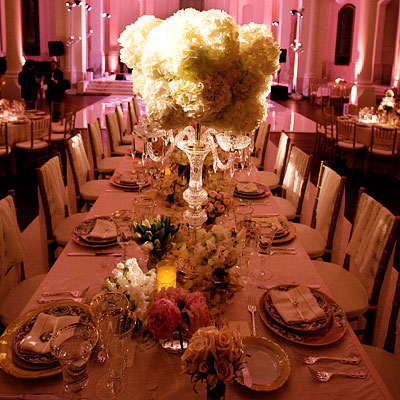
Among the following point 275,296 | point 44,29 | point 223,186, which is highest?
point 44,29

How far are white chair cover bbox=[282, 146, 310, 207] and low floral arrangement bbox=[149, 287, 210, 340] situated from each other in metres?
2.51

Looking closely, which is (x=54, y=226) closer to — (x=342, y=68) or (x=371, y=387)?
(x=371, y=387)

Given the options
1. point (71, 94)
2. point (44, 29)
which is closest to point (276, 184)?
point (71, 94)

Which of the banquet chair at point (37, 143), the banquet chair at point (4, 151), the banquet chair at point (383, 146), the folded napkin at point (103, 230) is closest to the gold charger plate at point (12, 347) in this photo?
the folded napkin at point (103, 230)

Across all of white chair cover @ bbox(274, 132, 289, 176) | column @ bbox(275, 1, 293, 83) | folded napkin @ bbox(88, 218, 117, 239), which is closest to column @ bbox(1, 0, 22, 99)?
white chair cover @ bbox(274, 132, 289, 176)

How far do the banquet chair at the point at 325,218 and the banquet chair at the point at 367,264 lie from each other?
1.09 feet

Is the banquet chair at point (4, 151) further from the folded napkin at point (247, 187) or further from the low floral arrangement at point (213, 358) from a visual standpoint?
the low floral arrangement at point (213, 358)

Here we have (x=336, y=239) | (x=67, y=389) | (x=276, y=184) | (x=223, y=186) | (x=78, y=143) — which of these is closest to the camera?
(x=67, y=389)

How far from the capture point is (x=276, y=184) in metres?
4.66

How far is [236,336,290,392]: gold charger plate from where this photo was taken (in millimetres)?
1456

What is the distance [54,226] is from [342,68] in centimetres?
2004

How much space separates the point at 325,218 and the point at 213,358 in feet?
7.67

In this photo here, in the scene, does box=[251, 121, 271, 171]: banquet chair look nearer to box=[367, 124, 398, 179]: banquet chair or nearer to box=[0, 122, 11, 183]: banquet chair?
box=[367, 124, 398, 179]: banquet chair

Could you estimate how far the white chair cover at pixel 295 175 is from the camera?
3920 mm
